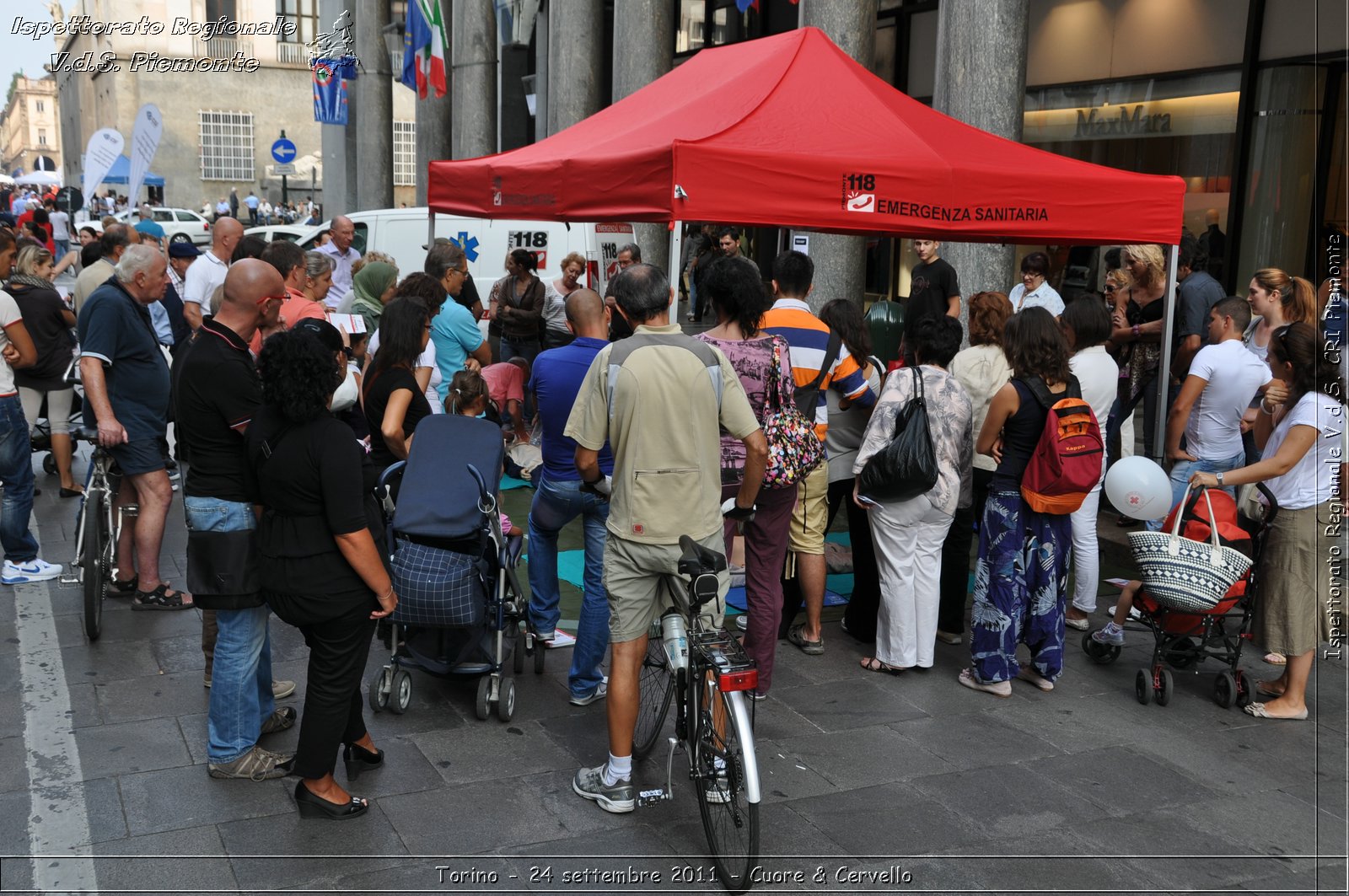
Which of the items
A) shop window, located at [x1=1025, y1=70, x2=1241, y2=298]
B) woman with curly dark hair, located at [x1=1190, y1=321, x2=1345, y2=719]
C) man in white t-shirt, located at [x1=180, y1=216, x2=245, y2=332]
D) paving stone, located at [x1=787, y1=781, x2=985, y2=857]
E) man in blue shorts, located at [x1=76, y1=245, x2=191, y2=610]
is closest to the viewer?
paving stone, located at [x1=787, y1=781, x2=985, y2=857]

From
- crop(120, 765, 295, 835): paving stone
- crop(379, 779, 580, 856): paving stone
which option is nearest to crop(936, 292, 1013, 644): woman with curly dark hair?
crop(379, 779, 580, 856): paving stone

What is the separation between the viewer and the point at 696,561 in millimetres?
3895

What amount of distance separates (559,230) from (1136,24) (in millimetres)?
6383

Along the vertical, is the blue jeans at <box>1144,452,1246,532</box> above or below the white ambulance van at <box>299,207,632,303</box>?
below

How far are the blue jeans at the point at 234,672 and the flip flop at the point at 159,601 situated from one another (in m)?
2.19

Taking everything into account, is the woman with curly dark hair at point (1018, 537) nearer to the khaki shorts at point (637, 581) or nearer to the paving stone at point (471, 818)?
the khaki shorts at point (637, 581)

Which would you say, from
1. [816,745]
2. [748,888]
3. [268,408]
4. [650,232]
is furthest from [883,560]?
[650,232]

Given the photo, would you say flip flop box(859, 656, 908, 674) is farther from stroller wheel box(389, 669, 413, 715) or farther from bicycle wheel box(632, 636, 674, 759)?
stroller wheel box(389, 669, 413, 715)

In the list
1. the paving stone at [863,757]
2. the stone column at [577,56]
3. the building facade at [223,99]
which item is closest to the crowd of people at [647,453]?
the paving stone at [863,757]

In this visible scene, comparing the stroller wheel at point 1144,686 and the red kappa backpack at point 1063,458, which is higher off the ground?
the red kappa backpack at point 1063,458

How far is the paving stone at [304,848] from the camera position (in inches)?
148

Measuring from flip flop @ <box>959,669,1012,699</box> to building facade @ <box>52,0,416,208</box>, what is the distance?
161ft

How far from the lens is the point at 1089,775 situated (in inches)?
187

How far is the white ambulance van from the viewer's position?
12992mm
